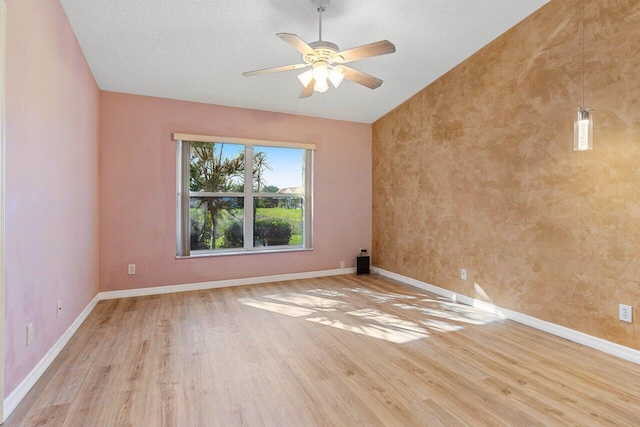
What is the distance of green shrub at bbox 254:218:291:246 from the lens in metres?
4.95

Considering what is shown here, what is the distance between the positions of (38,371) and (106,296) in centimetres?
195

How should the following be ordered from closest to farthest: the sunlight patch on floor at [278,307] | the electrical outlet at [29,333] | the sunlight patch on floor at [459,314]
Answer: the electrical outlet at [29,333] < the sunlight patch on floor at [459,314] < the sunlight patch on floor at [278,307]

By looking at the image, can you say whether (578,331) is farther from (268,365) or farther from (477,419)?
(268,365)

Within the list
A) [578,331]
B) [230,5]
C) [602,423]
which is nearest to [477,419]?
[602,423]

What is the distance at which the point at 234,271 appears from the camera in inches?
183

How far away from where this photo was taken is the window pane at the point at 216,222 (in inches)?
179

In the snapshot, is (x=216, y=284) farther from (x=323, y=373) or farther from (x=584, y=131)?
(x=584, y=131)

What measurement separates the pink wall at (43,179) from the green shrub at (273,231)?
7.19 ft

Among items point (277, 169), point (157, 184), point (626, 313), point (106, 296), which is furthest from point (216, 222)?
point (626, 313)

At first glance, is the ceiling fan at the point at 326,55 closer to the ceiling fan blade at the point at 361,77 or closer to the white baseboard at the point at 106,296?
the ceiling fan blade at the point at 361,77

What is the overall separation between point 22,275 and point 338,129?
4319 mm

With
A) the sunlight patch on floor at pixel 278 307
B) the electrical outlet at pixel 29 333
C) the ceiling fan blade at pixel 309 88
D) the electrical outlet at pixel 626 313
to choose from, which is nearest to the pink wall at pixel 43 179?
the electrical outlet at pixel 29 333

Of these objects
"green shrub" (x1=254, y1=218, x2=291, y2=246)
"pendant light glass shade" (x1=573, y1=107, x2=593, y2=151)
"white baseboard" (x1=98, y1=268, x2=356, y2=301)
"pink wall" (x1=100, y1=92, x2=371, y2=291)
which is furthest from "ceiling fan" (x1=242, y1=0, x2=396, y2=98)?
"white baseboard" (x1=98, y1=268, x2=356, y2=301)

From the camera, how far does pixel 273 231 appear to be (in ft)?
16.6
